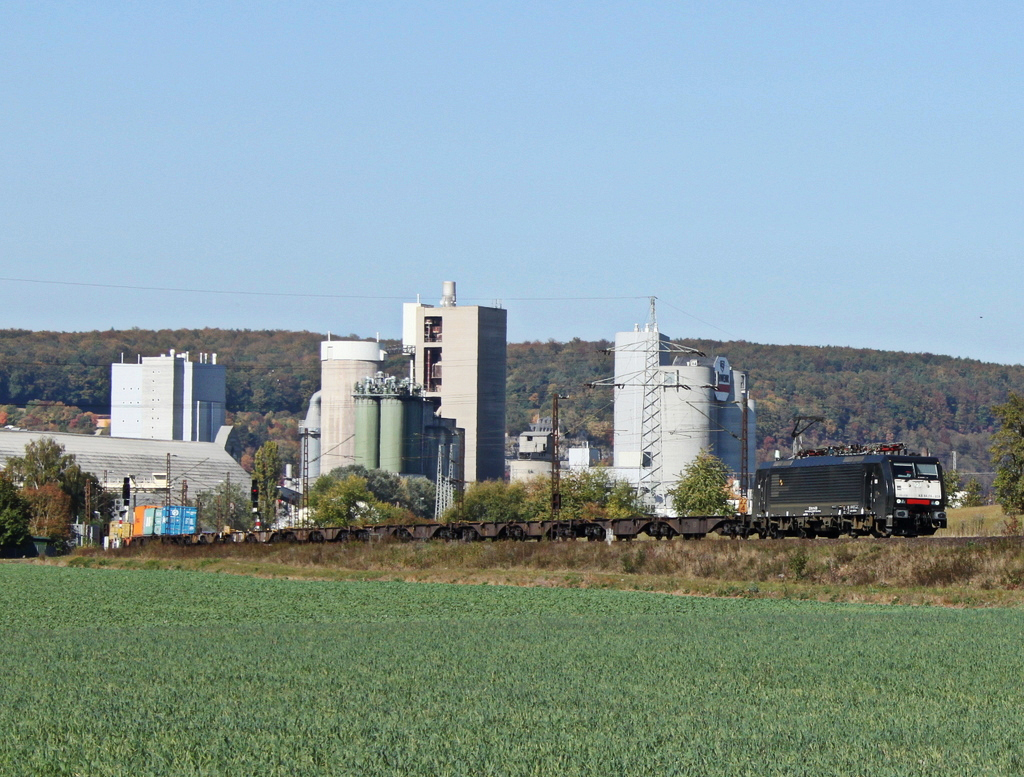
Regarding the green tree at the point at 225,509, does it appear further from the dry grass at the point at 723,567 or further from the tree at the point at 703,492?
the dry grass at the point at 723,567

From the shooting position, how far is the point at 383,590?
5338 centimetres

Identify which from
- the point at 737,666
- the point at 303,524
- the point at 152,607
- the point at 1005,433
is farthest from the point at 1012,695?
the point at 303,524

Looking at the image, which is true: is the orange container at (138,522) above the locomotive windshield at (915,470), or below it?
below

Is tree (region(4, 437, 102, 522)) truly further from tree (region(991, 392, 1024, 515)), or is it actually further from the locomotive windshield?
the locomotive windshield

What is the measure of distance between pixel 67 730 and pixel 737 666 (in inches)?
495

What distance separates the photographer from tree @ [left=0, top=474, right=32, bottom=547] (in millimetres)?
120000

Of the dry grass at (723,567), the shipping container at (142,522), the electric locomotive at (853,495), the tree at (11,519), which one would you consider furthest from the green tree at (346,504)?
the electric locomotive at (853,495)

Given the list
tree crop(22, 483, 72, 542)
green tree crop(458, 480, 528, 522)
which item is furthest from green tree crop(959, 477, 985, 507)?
tree crop(22, 483, 72, 542)

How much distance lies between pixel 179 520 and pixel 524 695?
369 feet

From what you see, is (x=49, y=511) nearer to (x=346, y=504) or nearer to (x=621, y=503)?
(x=346, y=504)

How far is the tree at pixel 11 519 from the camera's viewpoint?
120 meters

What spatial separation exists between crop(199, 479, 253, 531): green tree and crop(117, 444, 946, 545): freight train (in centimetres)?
10113

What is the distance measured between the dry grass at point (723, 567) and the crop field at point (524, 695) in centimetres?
Answer: 834

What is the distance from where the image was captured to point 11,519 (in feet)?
396
